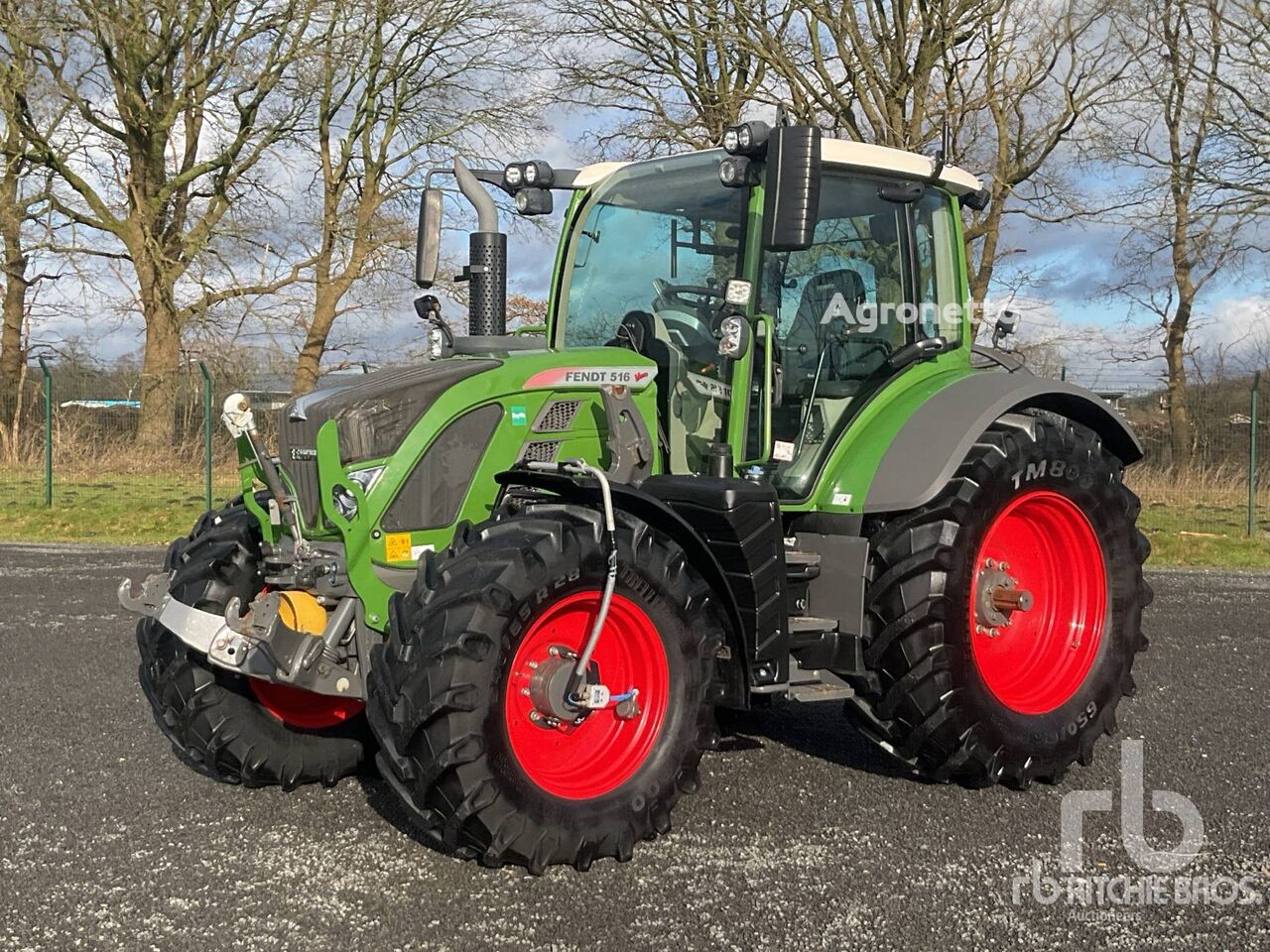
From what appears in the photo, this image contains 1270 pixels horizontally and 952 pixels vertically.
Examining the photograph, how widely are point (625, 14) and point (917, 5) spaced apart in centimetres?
450

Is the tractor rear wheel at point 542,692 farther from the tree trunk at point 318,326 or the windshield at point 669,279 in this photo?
the tree trunk at point 318,326

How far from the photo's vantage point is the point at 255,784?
15.7 feet

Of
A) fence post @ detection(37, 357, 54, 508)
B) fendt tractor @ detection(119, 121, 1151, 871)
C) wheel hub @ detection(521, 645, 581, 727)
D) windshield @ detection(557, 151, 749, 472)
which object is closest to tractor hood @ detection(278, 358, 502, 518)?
fendt tractor @ detection(119, 121, 1151, 871)

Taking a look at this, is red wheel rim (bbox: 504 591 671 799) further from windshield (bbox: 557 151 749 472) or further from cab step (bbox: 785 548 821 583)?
windshield (bbox: 557 151 749 472)

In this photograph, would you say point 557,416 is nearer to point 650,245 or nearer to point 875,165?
point 650,245

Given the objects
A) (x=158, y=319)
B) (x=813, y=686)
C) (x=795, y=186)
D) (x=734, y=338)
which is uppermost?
(x=158, y=319)

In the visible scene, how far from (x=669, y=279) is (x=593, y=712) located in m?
1.89

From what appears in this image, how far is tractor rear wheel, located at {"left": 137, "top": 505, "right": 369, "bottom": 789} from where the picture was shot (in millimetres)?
4555

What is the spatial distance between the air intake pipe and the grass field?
382 inches

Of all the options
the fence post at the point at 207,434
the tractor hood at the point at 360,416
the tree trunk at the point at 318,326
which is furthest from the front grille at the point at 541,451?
the tree trunk at the point at 318,326

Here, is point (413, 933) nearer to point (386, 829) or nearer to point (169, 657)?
point (386, 829)

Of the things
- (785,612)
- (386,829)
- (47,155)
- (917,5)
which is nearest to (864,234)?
(785,612)

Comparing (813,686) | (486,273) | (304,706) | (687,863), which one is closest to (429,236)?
(486,273)

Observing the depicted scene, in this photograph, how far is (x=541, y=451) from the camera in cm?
453
